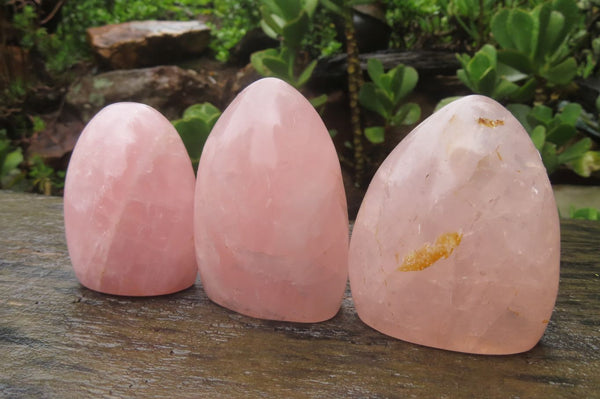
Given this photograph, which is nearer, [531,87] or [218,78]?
[531,87]

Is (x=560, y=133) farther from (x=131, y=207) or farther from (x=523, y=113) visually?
(x=131, y=207)

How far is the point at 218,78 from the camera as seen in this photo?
1.91 meters

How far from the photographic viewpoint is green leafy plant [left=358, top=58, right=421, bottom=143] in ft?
3.94

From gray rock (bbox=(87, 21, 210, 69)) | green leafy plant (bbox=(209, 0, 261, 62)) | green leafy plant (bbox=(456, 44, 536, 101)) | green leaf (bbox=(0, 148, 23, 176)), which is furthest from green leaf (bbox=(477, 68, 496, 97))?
green leaf (bbox=(0, 148, 23, 176))

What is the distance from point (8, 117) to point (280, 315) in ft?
5.79

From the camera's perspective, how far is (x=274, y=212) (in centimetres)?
57

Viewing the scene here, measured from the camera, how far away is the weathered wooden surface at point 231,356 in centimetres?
46

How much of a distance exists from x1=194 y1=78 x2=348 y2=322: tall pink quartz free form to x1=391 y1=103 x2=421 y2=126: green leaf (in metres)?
0.69

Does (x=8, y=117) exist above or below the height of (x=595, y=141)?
below

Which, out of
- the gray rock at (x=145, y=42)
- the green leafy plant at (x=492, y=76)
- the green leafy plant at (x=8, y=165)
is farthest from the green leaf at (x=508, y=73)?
the green leafy plant at (x=8, y=165)

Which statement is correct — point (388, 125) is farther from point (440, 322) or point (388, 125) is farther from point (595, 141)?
point (440, 322)

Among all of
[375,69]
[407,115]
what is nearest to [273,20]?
[375,69]

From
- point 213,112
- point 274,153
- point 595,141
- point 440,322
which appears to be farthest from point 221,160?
point 595,141

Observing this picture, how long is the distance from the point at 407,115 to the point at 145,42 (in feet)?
3.78
